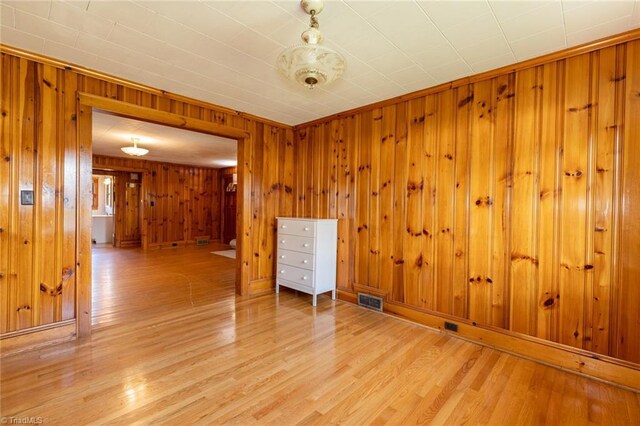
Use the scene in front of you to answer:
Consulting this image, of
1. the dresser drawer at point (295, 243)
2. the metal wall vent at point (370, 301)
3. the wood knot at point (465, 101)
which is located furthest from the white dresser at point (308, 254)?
the wood knot at point (465, 101)

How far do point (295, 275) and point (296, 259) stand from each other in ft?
0.68

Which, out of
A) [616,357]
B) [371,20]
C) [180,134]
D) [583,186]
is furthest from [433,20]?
[180,134]

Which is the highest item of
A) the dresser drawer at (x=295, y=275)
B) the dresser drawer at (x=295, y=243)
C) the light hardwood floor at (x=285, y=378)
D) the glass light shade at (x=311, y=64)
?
the glass light shade at (x=311, y=64)

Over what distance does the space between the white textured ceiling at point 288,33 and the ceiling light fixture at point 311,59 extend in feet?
0.43

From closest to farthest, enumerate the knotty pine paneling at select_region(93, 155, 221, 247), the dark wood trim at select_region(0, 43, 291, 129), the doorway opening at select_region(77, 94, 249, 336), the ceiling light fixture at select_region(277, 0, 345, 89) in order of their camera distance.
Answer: the ceiling light fixture at select_region(277, 0, 345, 89) < the dark wood trim at select_region(0, 43, 291, 129) < the doorway opening at select_region(77, 94, 249, 336) < the knotty pine paneling at select_region(93, 155, 221, 247)

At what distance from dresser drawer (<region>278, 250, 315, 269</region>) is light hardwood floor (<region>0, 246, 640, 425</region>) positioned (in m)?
0.63

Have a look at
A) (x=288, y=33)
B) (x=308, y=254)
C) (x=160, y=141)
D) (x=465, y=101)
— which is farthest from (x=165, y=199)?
(x=465, y=101)

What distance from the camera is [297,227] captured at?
361 centimetres

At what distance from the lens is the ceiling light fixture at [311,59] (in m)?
1.55

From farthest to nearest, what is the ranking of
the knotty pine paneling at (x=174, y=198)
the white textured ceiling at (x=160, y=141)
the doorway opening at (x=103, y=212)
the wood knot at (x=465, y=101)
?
1. the doorway opening at (x=103, y=212)
2. the knotty pine paneling at (x=174, y=198)
3. the white textured ceiling at (x=160, y=141)
4. the wood knot at (x=465, y=101)

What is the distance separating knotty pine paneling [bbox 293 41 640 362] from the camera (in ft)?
6.50

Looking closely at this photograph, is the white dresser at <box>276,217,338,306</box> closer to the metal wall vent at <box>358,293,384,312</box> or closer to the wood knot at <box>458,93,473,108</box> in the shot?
the metal wall vent at <box>358,293,384,312</box>

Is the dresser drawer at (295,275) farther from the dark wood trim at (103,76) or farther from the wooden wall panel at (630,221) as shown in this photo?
the wooden wall panel at (630,221)

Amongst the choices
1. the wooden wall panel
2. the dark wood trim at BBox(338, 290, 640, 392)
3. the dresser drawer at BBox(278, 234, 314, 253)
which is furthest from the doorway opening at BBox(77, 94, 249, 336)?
the wooden wall panel
